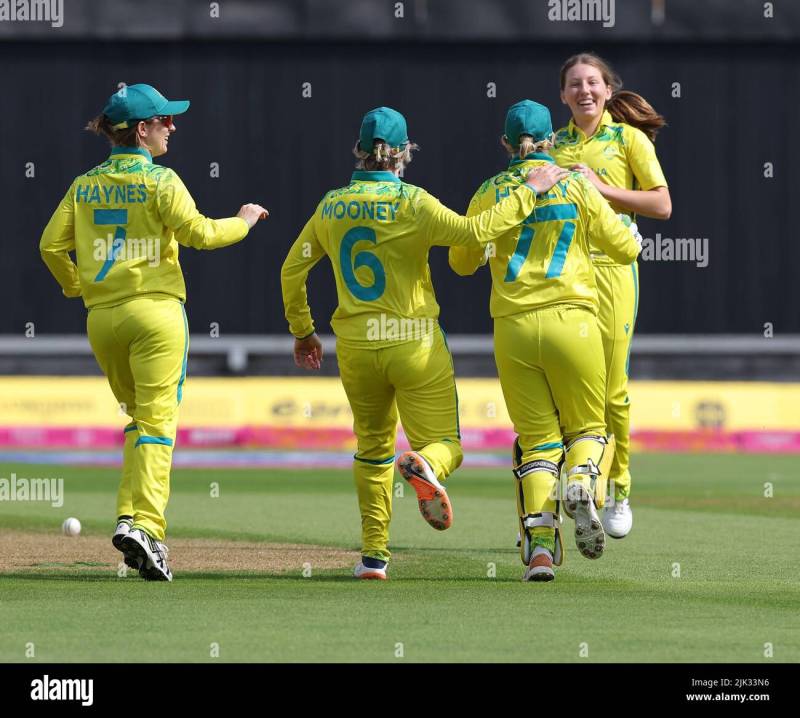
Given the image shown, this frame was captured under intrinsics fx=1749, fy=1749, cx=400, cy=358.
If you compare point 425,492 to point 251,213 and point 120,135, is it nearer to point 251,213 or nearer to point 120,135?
point 251,213

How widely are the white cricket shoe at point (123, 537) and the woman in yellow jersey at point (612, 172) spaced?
286 cm

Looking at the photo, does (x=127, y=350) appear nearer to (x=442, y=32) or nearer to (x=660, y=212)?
(x=660, y=212)

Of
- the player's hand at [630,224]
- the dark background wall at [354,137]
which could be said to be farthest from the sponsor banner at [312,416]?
the player's hand at [630,224]

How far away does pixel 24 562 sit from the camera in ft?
31.6

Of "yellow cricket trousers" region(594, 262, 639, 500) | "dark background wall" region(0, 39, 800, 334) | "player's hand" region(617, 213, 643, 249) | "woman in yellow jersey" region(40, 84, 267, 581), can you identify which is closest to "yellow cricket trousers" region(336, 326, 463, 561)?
"woman in yellow jersey" region(40, 84, 267, 581)

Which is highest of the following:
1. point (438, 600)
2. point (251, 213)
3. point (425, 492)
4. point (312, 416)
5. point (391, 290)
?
point (251, 213)

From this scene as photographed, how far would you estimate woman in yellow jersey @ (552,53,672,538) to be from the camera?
9.70m

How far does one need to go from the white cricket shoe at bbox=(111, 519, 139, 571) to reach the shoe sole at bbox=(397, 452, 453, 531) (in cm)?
143

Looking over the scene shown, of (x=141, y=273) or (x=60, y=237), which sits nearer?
(x=141, y=273)

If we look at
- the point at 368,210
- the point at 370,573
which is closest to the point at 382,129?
the point at 368,210

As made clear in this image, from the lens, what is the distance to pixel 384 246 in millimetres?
8578

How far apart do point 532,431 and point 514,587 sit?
795mm

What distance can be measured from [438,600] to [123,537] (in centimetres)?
161
